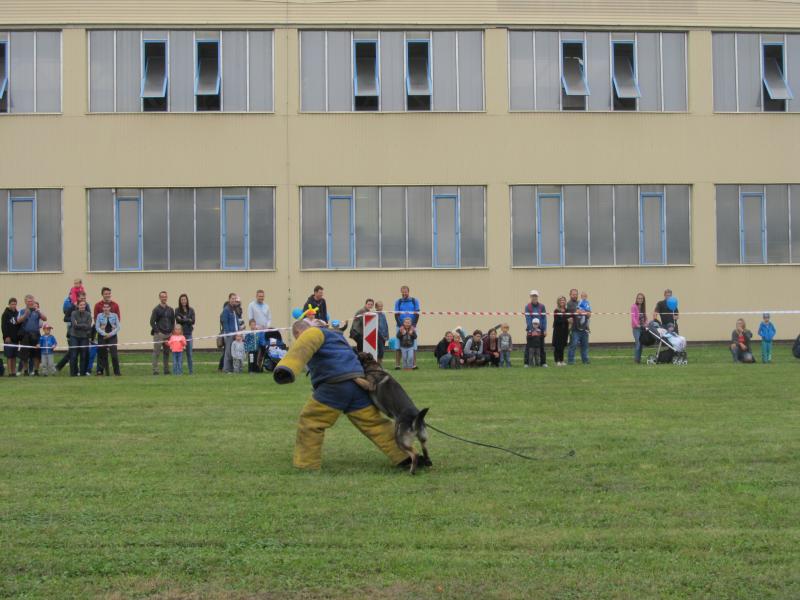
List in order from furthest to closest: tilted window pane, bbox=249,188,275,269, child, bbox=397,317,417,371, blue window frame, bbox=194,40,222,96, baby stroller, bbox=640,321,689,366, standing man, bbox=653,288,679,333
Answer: tilted window pane, bbox=249,188,275,269 → blue window frame, bbox=194,40,222,96 → standing man, bbox=653,288,679,333 → baby stroller, bbox=640,321,689,366 → child, bbox=397,317,417,371

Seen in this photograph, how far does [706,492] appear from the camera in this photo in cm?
894

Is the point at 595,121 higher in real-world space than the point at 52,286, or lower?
higher

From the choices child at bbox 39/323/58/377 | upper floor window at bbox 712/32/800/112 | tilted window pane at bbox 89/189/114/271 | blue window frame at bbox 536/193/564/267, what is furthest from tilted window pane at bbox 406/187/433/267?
child at bbox 39/323/58/377

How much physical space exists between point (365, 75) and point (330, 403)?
84.1ft

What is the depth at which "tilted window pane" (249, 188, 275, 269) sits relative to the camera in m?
34.4

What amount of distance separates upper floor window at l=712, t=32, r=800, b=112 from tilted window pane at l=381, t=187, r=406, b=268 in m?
10.7

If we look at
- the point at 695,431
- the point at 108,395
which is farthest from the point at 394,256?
the point at 695,431

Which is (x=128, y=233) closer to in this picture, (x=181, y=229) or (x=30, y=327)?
(x=181, y=229)

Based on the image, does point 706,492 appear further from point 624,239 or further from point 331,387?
point 624,239

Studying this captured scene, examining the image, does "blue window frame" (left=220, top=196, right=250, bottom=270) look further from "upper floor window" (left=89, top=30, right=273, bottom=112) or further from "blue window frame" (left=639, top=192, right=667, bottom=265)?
"blue window frame" (left=639, top=192, right=667, bottom=265)

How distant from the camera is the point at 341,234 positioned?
34.6 metres

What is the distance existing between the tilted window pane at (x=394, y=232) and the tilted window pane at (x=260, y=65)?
5.06m

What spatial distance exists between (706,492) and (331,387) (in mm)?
3517

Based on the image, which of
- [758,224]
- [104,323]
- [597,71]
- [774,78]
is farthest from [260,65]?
[758,224]
